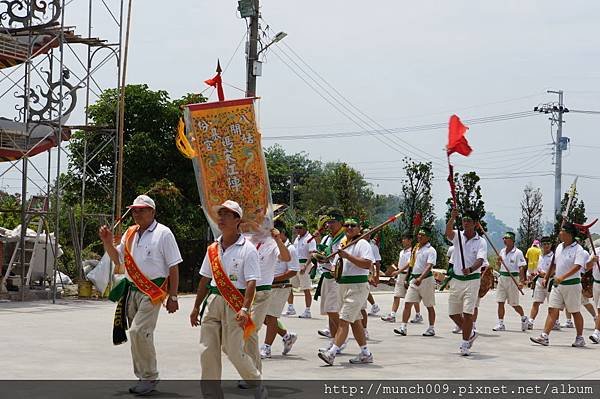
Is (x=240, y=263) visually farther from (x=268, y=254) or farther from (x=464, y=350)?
(x=464, y=350)

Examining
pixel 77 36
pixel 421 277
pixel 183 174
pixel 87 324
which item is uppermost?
pixel 77 36

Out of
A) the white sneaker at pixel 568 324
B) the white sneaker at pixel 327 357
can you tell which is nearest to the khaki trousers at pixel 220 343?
the white sneaker at pixel 327 357

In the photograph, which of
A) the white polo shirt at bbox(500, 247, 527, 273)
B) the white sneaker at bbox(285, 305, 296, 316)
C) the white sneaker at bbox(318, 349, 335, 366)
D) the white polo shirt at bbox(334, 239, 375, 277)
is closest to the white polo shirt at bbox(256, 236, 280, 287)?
the white polo shirt at bbox(334, 239, 375, 277)

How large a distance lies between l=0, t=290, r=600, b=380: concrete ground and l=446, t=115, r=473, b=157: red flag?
2666 millimetres

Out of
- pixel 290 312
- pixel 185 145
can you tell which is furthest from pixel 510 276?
pixel 185 145

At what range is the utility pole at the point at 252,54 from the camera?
22.4 metres

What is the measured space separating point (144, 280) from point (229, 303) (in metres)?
1.29

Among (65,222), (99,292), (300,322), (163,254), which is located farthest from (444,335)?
(65,222)

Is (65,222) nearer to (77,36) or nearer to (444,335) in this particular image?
(77,36)

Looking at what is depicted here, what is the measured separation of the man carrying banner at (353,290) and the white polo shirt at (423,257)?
14.4ft

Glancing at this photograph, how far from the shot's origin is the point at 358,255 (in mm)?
10867

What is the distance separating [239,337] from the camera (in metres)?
7.68

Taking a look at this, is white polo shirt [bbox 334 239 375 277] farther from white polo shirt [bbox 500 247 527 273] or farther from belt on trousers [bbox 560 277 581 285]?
white polo shirt [bbox 500 247 527 273]

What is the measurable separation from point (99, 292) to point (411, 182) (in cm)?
1712
